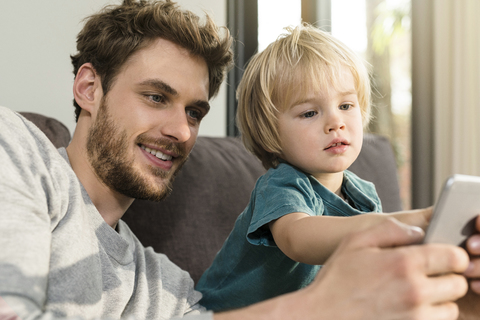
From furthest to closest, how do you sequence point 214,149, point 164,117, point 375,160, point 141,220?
point 375,160 → point 214,149 → point 141,220 → point 164,117

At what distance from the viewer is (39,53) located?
1.57 m

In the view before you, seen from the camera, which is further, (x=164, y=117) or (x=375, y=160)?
(x=375, y=160)

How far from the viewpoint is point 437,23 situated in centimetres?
256

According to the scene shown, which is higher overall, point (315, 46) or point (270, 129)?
point (315, 46)

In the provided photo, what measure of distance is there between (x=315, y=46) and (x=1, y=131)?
2.50ft

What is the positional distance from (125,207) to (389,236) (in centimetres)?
85

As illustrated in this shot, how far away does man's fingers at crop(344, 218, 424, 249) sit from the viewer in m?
0.59

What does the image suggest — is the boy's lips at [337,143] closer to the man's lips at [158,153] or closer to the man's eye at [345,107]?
the man's eye at [345,107]

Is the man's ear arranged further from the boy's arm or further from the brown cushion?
the brown cushion

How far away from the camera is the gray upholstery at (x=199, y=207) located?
1.37 metres

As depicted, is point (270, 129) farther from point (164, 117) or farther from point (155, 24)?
point (155, 24)

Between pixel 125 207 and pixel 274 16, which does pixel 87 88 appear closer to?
pixel 125 207

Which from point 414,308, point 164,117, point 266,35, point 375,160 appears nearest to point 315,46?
point 164,117

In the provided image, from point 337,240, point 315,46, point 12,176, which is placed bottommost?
point 337,240
